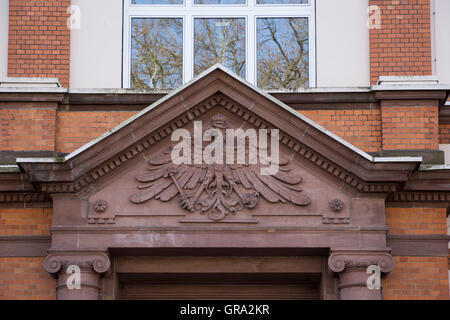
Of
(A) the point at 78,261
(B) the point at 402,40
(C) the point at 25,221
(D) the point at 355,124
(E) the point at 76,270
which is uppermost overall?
(B) the point at 402,40

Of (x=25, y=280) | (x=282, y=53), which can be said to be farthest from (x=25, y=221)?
(x=282, y=53)

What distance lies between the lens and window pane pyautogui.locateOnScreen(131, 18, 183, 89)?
50.0ft

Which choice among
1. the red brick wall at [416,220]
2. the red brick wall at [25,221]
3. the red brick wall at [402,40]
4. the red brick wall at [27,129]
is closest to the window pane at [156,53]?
the red brick wall at [27,129]

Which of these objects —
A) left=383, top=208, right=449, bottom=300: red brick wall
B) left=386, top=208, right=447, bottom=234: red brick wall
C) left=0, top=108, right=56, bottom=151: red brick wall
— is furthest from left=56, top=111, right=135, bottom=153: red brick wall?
left=383, top=208, right=449, bottom=300: red brick wall

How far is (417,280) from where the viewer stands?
43.8 feet

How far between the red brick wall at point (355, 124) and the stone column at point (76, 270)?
140 inches

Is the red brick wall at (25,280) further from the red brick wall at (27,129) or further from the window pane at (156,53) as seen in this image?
the window pane at (156,53)

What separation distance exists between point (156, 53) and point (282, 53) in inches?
75.5

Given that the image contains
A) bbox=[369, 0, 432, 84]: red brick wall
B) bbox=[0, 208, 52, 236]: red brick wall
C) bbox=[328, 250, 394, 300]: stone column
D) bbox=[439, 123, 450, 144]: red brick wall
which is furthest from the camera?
bbox=[369, 0, 432, 84]: red brick wall

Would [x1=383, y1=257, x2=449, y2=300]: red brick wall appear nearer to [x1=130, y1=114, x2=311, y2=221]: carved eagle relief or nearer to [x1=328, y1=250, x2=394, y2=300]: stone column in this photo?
[x1=328, y1=250, x2=394, y2=300]: stone column

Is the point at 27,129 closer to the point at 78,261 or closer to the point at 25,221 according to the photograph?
the point at 25,221

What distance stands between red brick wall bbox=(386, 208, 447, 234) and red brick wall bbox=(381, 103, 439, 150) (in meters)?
0.87

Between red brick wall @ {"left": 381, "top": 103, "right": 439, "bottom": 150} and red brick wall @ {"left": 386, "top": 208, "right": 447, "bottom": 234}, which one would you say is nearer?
red brick wall @ {"left": 386, "top": 208, "right": 447, "bottom": 234}
